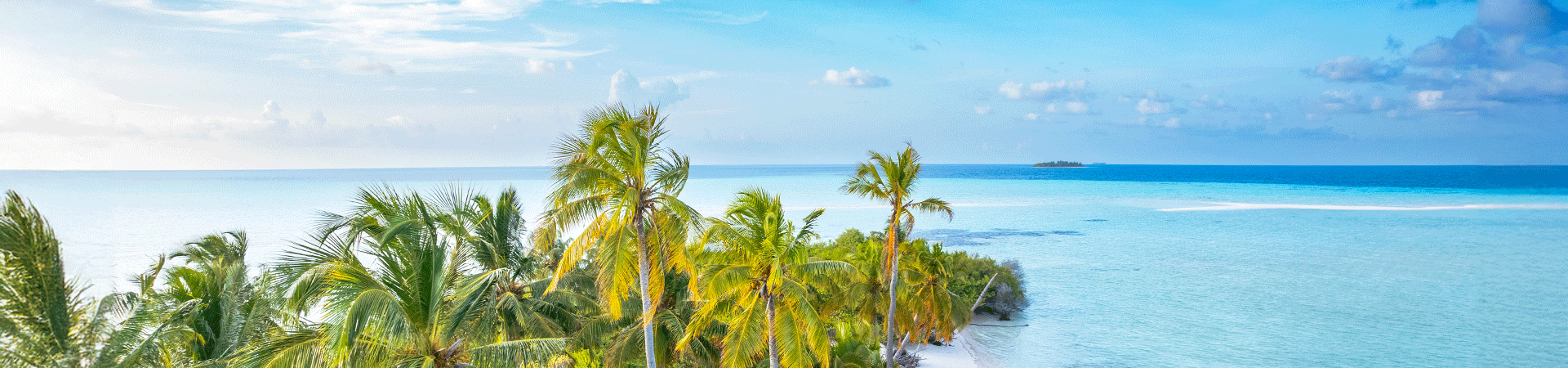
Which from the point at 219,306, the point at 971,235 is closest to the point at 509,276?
the point at 219,306

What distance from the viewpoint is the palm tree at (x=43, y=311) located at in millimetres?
7652

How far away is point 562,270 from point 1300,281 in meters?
66.3

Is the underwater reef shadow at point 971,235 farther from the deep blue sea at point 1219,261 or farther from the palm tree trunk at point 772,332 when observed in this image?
the palm tree trunk at point 772,332

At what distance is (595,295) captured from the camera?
62.5 feet

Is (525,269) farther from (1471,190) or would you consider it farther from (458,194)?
(1471,190)

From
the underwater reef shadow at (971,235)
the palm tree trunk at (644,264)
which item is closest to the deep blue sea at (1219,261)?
the underwater reef shadow at (971,235)

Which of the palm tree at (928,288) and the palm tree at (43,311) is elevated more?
the palm tree at (43,311)

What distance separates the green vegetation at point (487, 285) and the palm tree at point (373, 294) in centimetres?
3

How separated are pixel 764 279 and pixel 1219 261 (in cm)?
6662

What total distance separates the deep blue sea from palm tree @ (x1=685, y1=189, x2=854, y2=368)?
4991 mm

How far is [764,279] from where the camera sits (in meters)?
14.4

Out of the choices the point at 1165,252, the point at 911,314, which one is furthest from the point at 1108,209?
the point at 911,314

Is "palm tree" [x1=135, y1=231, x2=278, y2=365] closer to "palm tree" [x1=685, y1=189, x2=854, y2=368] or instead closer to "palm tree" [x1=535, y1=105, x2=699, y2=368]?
"palm tree" [x1=535, y1=105, x2=699, y2=368]

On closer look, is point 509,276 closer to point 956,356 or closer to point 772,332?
point 772,332
